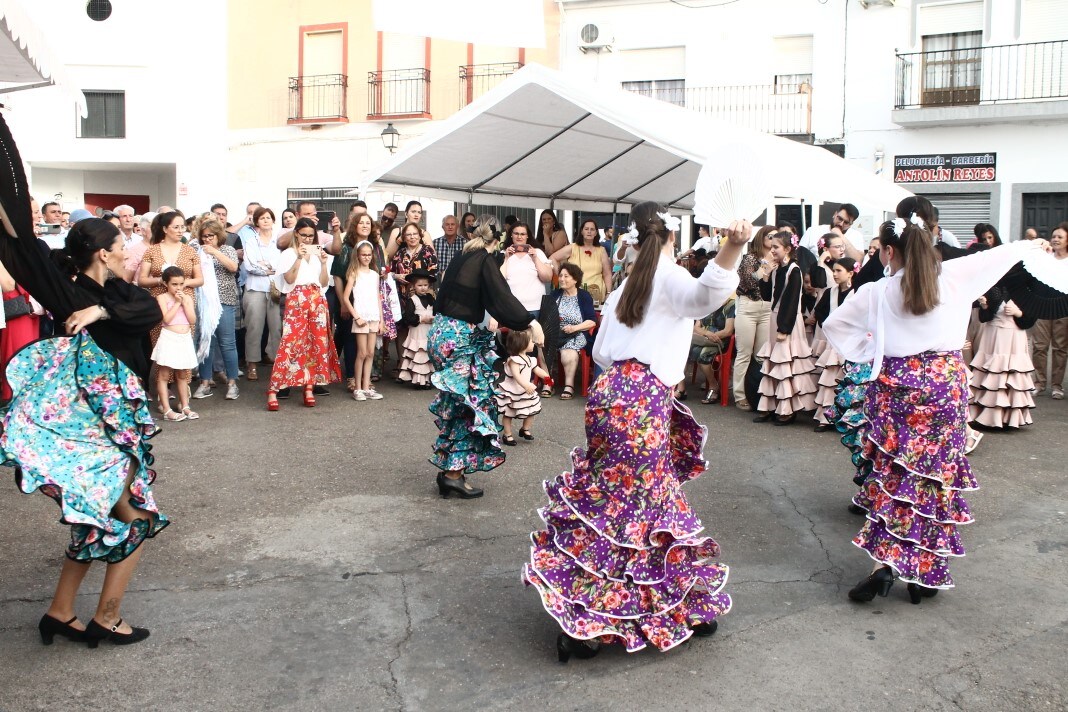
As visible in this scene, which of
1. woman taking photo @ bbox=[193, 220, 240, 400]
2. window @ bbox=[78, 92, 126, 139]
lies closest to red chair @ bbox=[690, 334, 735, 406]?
woman taking photo @ bbox=[193, 220, 240, 400]

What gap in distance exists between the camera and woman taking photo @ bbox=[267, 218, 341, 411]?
9.71 metres

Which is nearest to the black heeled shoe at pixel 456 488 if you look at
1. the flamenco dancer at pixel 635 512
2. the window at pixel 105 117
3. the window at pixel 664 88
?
the flamenco dancer at pixel 635 512

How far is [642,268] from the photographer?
13.9 feet

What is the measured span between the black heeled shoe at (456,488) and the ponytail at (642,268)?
2.55 meters

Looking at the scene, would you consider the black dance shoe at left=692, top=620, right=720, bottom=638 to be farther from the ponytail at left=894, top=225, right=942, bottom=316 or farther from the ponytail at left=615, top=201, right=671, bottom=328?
the ponytail at left=894, top=225, right=942, bottom=316

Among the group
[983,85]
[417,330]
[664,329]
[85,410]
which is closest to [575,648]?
[664,329]

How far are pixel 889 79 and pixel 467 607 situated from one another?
18.4 metres

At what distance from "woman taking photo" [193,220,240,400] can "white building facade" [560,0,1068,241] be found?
1188cm

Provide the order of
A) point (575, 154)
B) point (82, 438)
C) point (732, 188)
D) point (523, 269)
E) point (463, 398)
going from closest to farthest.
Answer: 1. point (732, 188)
2. point (82, 438)
3. point (463, 398)
4. point (523, 269)
5. point (575, 154)

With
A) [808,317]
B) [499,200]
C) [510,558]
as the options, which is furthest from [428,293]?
[510,558]

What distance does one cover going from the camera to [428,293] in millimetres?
11219

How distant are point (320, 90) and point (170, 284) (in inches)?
673

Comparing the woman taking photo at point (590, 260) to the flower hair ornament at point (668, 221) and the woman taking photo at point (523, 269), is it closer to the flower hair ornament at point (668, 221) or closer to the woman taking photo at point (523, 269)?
the woman taking photo at point (523, 269)

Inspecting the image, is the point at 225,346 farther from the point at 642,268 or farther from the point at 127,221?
the point at 642,268
